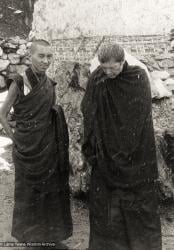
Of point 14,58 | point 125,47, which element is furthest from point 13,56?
point 125,47

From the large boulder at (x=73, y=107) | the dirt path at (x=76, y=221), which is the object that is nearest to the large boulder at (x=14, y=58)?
the dirt path at (x=76, y=221)

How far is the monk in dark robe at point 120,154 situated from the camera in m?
3.17

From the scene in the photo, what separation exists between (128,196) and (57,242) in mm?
877

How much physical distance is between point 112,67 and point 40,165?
3.37 ft

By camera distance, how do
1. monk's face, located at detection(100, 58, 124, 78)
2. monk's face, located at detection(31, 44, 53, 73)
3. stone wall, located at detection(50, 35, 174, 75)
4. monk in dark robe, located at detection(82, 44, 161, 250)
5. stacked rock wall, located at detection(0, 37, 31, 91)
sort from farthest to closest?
stacked rock wall, located at detection(0, 37, 31, 91)
stone wall, located at detection(50, 35, 174, 75)
monk's face, located at detection(31, 44, 53, 73)
monk in dark robe, located at detection(82, 44, 161, 250)
monk's face, located at detection(100, 58, 124, 78)

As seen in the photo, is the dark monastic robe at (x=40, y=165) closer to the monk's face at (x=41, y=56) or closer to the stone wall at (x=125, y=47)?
the monk's face at (x=41, y=56)

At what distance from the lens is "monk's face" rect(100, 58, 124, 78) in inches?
121

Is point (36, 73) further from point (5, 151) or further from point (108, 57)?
point (5, 151)

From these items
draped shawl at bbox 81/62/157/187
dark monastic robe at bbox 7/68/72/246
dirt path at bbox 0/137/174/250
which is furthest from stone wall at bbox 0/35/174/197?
draped shawl at bbox 81/62/157/187

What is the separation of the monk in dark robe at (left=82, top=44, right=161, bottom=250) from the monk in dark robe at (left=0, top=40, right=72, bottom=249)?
0.31 meters

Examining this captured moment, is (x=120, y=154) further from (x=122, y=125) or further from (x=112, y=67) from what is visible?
(x=112, y=67)

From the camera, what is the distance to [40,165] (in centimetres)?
351

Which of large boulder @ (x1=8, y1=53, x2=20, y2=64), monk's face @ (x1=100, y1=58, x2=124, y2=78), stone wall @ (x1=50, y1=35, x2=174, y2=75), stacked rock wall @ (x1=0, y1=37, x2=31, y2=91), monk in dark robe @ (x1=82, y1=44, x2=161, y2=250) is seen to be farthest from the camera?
large boulder @ (x1=8, y1=53, x2=20, y2=64)

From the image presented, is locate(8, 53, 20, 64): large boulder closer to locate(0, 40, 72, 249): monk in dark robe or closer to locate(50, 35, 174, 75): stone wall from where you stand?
locate(50, 35, 174, 75): stone wall
